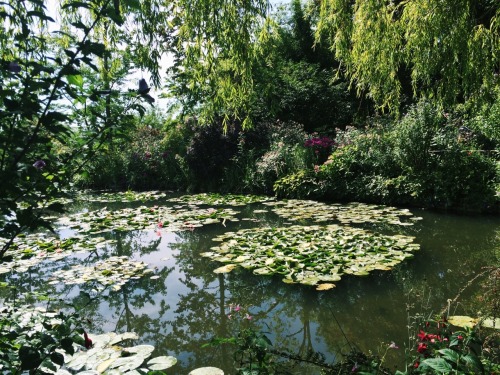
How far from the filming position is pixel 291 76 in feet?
41.9

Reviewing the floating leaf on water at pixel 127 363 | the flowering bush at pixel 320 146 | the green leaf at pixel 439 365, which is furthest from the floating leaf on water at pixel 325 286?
the flowering bush at pixel 320 146

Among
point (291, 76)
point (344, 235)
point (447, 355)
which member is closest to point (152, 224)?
point (344, 235)

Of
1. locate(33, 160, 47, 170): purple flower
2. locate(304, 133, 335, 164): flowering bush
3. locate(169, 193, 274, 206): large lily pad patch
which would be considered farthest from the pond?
locate(304, 133, 335, 164): flowering bush

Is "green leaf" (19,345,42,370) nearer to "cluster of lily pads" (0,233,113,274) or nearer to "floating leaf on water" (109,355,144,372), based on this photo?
"floating leaf on water" (109,355,144,372)

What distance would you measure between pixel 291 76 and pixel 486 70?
1020 cm

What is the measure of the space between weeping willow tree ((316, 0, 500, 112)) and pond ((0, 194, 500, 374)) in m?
1.72

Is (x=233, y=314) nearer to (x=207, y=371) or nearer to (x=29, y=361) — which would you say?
(x=207, y=371)

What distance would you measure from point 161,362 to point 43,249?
3.53 meters

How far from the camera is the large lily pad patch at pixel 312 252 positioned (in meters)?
3.55

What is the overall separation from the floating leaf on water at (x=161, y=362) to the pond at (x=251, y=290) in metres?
0.10

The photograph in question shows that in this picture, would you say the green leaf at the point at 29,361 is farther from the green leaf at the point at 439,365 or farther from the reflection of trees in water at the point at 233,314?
the reflection of trees in water at the point at 233,314

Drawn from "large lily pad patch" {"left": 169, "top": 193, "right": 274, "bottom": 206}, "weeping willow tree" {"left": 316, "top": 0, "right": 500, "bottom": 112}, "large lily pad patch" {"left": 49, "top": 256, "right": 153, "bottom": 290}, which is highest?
"weeping willow tree" {"left": 316, "top": 0, "right": 500, "bottom": 112}

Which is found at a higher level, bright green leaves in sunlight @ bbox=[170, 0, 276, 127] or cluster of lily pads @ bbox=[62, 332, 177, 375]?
bright green leaves in sunlight @ bbox=[170, 0, 276, 127]

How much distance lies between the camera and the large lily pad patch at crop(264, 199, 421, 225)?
573cm
